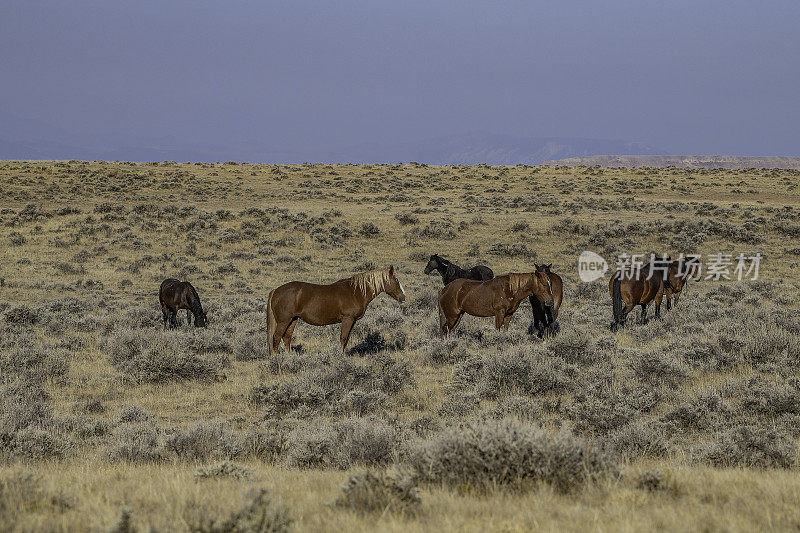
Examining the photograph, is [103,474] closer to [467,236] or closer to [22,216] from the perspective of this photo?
[467,236]

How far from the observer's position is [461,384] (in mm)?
9422

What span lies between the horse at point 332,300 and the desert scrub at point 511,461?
6.37 metres

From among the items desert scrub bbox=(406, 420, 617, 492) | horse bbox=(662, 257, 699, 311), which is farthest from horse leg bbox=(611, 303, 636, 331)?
desert scrub bbox=(406, 420, 617, 492)

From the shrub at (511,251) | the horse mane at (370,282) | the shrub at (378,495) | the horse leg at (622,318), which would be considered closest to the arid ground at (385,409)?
the shrub at (378,495)

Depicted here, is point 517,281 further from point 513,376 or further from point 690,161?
point 690,161

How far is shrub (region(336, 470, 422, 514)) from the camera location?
415cm

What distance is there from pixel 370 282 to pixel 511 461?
6.94 meters

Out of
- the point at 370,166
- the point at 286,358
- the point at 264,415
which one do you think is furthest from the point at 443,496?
the point at 370,166

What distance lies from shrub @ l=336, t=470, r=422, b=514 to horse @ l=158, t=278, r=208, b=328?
1175 centimetres

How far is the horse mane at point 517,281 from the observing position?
12.4 m

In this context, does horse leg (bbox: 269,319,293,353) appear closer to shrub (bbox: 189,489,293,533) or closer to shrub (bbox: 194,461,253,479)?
shrub (bbox: 194,461,253,479)

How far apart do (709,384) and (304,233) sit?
25578 mm

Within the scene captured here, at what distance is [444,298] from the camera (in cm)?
1323

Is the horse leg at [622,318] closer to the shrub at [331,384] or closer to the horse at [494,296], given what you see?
the horse at [494,296]
